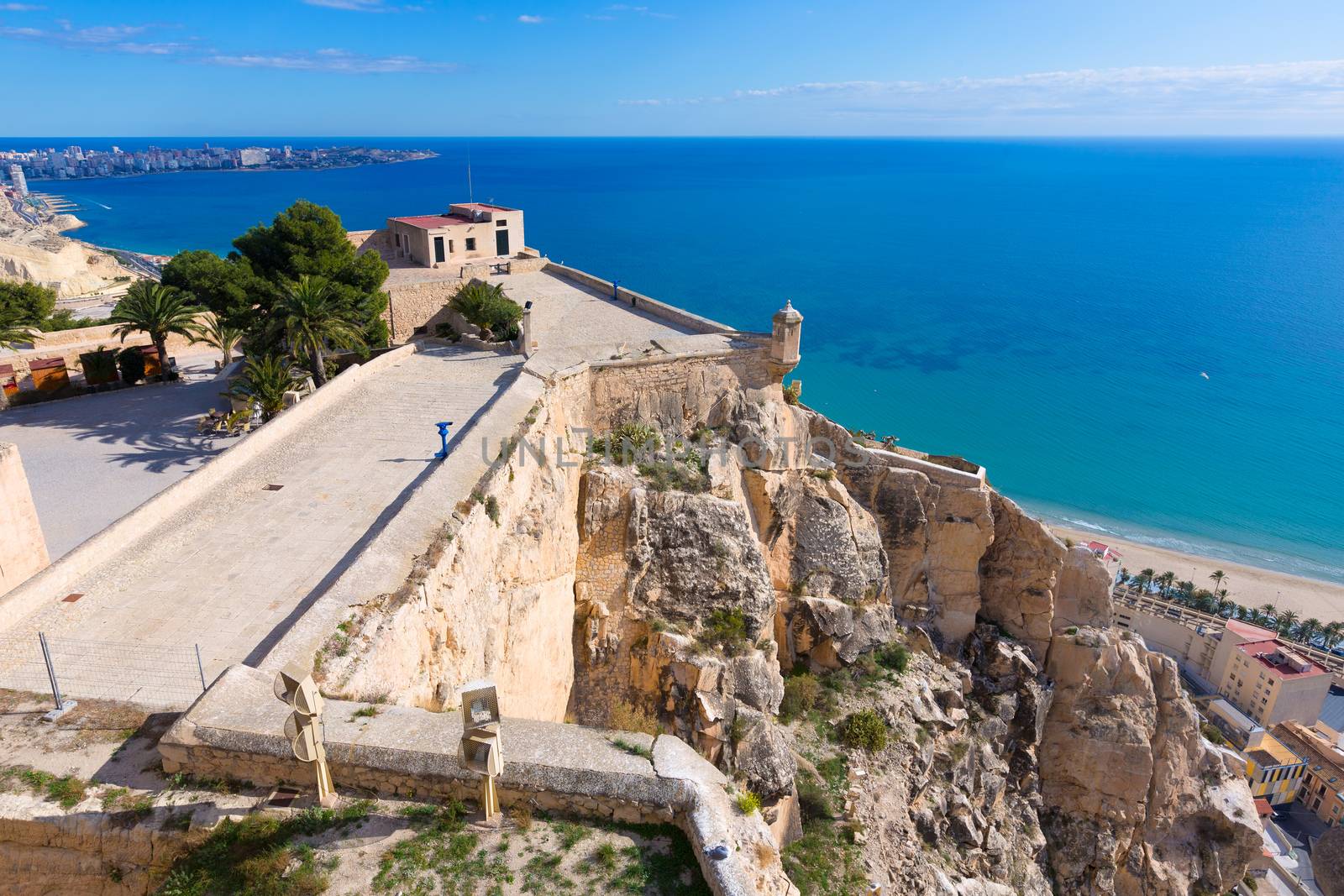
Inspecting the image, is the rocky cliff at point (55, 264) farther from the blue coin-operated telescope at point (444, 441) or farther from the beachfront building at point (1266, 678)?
the beachfront building at point (1266, 678)

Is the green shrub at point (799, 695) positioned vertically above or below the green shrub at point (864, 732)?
above

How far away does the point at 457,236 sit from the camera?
27984 mm

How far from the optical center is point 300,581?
938 centimetres

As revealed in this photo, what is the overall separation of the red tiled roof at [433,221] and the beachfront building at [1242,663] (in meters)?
33.3

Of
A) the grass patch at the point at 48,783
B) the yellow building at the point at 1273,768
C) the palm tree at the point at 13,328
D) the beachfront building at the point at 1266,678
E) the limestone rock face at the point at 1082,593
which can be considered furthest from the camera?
the beachfront building at the point at 1266,678

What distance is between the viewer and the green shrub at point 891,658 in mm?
18391

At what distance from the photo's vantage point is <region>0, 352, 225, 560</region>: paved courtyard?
42.4 feet

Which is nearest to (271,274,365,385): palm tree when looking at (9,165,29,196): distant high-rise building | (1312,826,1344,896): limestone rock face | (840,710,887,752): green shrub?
(840,710,887,752): green shrub

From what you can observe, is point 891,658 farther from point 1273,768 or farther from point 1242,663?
point 1242,663

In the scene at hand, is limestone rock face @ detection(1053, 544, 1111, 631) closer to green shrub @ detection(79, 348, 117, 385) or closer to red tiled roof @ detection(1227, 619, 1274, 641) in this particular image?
red tiled roof @ detection(1227, 619, 1274, 641)

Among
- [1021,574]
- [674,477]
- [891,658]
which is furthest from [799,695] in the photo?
[1021,574]

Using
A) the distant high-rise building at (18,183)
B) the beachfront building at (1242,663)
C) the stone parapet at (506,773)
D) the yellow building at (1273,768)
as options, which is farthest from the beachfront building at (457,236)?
the distant high-rise building at (18,183)

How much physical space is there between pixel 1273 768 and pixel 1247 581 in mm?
11249

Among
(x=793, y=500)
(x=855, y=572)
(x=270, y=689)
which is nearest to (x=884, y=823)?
(x=855, y=572)
